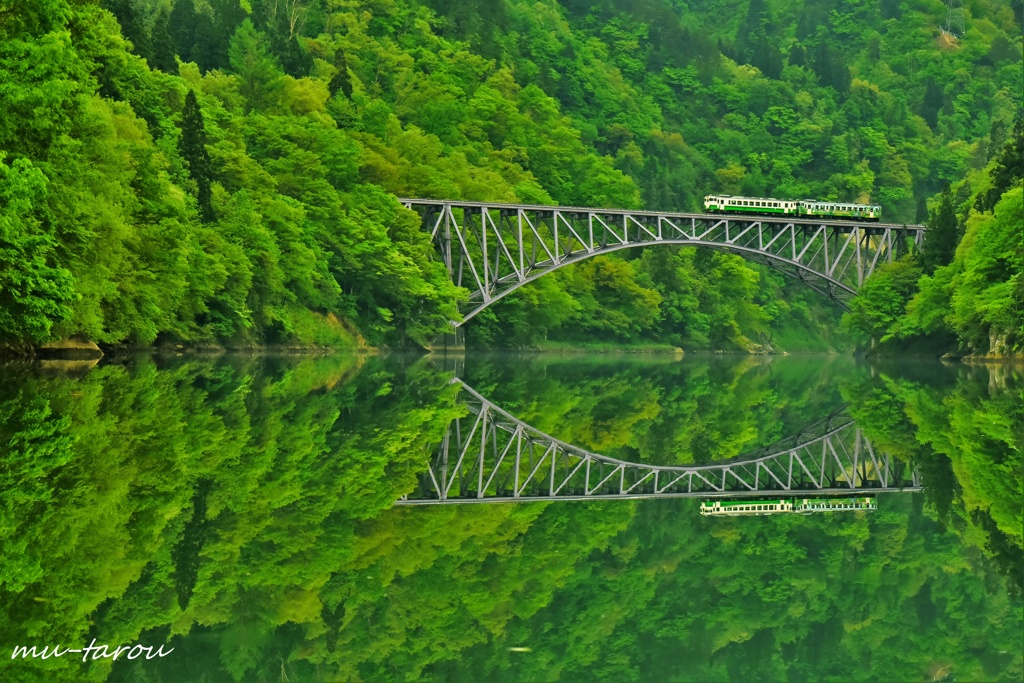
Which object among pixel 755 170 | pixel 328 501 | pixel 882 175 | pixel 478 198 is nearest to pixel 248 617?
pixel 328 501

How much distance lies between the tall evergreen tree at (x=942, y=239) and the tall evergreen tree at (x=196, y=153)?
40.8m

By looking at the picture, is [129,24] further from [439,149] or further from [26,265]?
[26,265]

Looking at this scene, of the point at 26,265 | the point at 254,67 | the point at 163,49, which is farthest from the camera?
the point at 254,67

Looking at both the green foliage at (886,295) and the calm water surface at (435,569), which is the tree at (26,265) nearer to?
the calm water surface at (435,569)

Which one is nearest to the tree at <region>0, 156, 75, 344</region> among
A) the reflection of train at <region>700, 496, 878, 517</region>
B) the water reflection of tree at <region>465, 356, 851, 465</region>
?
the water reflection of tree at <region>465, 356, 851, 465</region>

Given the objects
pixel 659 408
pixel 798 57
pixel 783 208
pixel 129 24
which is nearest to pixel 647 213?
pixel 783 208

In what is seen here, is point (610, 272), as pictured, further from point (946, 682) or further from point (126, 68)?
point (946, 682)

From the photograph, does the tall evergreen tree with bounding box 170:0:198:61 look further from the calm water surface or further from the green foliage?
the calm water surface

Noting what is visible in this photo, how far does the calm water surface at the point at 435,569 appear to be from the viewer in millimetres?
8250

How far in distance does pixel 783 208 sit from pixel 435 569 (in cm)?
7574

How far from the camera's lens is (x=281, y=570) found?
34.3 feet

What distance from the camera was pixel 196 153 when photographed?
56.9 meters

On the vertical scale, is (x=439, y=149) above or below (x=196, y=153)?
below

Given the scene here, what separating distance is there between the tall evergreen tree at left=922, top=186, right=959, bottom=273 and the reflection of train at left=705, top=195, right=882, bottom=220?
755 cm
